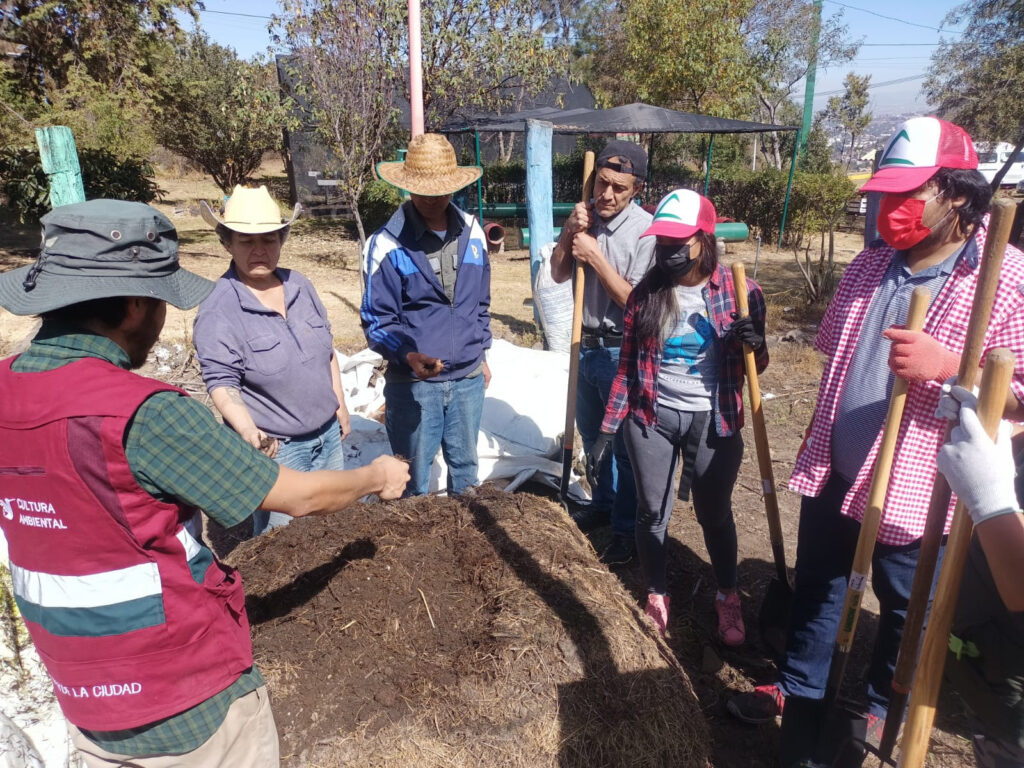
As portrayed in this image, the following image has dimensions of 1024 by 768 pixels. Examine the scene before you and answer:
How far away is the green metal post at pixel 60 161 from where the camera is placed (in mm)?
4848

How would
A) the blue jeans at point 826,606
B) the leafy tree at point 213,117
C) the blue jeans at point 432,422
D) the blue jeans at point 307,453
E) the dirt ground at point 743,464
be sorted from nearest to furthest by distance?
the blue jeans at point 826,606, the dirt ground at point 743,464, the blue jeans at point 307,453, the blue jeans at point 432,422, the leafy tree at point 213,117

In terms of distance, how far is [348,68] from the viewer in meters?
10.3

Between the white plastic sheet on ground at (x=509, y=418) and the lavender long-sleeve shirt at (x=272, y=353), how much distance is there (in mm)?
1480

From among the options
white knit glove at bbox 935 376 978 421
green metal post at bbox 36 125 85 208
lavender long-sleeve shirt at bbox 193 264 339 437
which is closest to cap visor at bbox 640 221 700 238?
white knit glove at bbox 935 376 978 421

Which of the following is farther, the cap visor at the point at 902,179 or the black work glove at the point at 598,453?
the black work glove at the point at 598,453

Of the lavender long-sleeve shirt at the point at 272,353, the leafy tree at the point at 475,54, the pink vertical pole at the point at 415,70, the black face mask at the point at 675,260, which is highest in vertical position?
the leafy tree at the point at 475,54

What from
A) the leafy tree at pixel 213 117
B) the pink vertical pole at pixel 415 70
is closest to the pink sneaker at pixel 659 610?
the pink vertical pole at pixel 415 70

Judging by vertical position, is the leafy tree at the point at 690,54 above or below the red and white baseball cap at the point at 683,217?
above

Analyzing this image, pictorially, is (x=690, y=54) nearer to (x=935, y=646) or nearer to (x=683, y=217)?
(x=683, y=217)

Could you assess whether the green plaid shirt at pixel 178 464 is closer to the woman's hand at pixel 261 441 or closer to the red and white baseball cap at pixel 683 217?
the woman's hand at pixel 261 441

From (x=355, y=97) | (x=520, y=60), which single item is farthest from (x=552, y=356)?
(x=520, y=60)

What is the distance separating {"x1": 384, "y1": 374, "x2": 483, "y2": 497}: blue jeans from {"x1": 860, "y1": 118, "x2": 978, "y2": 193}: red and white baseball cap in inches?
77.3

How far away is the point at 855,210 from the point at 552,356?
15.6m

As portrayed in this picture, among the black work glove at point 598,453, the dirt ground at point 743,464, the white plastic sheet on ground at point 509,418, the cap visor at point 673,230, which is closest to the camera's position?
the cap visor at point 673,230
